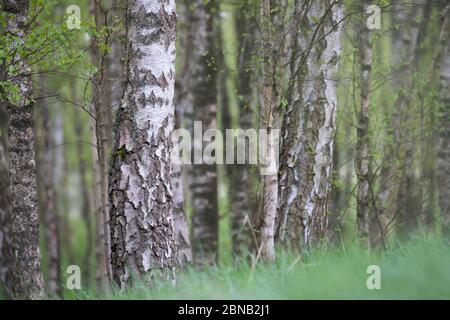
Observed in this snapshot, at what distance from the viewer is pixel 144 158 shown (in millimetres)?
6141

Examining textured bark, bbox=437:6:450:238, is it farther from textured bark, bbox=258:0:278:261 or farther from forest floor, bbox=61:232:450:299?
forest floor, bbox=61:232:450:299

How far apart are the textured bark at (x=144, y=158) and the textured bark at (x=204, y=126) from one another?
5949 mm

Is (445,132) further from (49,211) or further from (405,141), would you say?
(49,211)

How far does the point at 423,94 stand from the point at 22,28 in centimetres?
867

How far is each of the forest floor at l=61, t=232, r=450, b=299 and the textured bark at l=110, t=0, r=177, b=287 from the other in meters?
0.39

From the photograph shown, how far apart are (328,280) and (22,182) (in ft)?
14.4

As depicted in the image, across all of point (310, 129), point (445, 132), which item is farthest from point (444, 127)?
point (310, 129)

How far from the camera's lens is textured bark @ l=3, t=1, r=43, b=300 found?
290 inches

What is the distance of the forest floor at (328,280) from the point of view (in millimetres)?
4883

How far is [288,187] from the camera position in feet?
25.8

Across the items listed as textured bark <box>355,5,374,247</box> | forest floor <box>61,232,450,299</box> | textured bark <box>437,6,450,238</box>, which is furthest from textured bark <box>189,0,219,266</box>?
forest floor <box>61,232,450,299</box>
